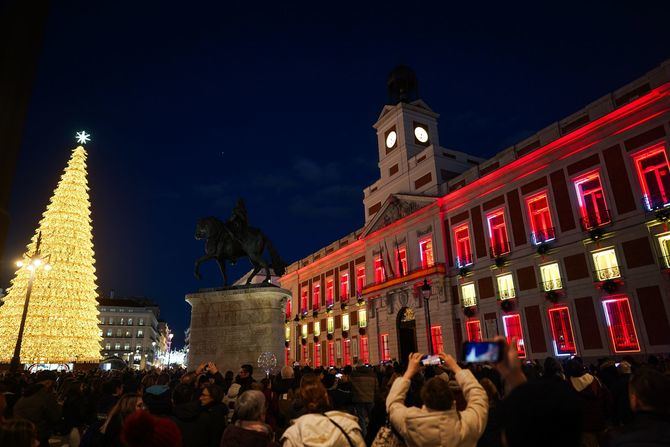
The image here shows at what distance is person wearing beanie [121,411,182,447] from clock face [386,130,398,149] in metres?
37.0

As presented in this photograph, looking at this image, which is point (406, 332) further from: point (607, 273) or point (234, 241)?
point (234, 241)

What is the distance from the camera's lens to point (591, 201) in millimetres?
21953

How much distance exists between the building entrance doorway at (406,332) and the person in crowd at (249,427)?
29073mm

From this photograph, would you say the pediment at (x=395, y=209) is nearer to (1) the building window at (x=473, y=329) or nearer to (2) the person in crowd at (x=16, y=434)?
(1) the building window at (x=473, y=329)

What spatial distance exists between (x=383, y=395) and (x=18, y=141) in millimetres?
4840

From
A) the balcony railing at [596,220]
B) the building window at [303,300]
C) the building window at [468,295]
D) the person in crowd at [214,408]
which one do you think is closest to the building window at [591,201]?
the balcony railing at [596,220]

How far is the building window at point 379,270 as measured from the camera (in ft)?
117

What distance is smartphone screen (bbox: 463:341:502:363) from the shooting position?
5.07 feet

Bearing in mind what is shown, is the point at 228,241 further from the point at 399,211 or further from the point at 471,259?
the point at 399,211

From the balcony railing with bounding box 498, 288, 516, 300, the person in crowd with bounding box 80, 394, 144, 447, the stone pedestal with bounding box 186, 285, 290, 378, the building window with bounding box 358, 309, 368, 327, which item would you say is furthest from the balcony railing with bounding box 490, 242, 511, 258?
the person in crowd with bounding box 80, 394, 144, 447

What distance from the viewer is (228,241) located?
46.1ft

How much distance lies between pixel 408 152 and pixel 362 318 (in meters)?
15.5

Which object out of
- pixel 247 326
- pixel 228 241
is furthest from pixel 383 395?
pixel 228 241

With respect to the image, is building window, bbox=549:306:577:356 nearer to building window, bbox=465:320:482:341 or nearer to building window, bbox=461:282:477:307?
building window, bbox=465:320:482:341
